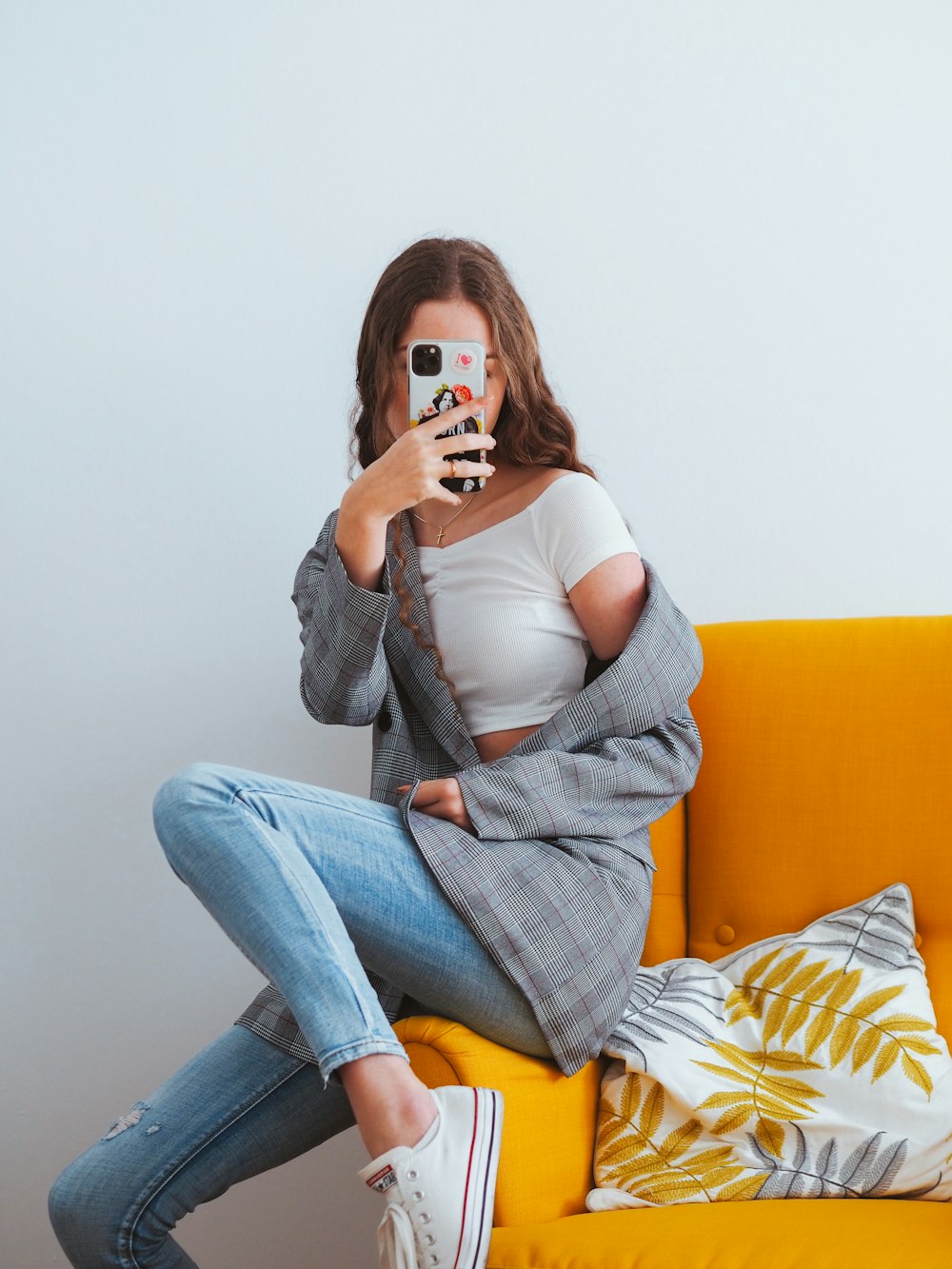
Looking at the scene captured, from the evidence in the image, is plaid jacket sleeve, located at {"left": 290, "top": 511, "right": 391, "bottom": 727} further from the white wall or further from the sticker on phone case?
the white wall

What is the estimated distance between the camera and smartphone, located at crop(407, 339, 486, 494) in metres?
1.26

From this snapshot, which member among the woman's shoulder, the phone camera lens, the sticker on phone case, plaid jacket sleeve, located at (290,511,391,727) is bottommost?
plaid jacket sleeve, located at (290,511,391,727)

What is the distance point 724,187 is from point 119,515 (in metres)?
1.02

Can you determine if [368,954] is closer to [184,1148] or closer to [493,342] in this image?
[184,1148]

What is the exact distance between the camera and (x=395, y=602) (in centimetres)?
135

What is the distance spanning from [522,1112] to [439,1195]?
0.62 feet

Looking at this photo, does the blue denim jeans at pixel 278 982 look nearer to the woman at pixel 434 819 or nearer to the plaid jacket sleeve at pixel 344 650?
the woman at pixel 434 819

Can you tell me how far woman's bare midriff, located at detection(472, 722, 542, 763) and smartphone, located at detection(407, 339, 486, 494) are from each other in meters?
0.27

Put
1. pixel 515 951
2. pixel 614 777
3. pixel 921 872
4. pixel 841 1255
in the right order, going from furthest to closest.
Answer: pixel 921 872 < pixel 614 777 < pixel 515 951 < pixel 841 1255

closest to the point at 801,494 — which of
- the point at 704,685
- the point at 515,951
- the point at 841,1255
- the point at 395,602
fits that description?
the point at 704,685

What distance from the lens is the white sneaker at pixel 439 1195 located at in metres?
0.85

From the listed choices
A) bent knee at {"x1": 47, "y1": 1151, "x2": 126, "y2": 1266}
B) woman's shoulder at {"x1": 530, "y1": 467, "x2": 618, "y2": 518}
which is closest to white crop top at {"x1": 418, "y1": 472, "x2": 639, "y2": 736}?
woman's shoulder at {"x1": 530, "y1": 467, "x2": 618, "y2": 518}

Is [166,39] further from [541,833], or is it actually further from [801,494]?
[541,833]

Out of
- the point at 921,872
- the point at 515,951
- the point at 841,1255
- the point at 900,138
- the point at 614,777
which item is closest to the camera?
the point at 841,1255
